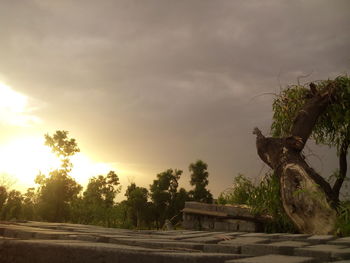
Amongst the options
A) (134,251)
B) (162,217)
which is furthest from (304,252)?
(162,217)

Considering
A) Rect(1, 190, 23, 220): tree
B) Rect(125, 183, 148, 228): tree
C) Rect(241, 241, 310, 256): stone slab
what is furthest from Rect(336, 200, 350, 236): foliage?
Rect(1, 190, 23, 220): tree

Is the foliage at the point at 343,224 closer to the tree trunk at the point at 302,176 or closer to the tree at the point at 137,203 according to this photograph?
the tree trunk at the point at 302,176

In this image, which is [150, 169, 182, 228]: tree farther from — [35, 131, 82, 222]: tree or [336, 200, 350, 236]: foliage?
[336, 200, 350, 236]: foliage

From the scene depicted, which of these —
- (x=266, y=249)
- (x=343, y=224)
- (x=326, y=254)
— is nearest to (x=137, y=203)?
(x=343, y=224)

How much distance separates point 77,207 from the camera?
15.1 m

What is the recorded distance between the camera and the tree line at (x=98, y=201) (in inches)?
561

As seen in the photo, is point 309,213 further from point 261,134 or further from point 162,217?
point 162,217

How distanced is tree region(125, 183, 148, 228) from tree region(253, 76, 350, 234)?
6854 mm

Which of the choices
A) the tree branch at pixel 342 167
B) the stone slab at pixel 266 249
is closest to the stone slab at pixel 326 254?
the stone slab at pixel 266 249

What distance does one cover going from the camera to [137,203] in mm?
15203

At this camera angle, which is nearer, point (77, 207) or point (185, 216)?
point (185, 216)

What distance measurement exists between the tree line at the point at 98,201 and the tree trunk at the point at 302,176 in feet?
18.8

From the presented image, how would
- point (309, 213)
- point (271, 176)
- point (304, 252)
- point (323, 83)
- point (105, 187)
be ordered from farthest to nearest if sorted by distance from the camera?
1. point (105, 187)
2. point (323, 83)
3. point (271, 176)
4. point (309, 213)
5. point (304, 252)

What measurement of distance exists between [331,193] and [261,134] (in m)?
2.07
